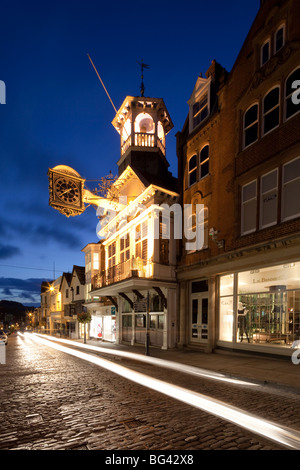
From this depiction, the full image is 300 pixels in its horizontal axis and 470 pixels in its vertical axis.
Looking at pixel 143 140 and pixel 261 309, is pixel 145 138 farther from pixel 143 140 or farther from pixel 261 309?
pixel 261 309

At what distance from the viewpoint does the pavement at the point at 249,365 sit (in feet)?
27.6

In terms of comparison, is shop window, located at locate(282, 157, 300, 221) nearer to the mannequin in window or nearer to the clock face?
the mannequin in window

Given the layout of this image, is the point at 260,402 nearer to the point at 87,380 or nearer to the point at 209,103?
the point at 87,380

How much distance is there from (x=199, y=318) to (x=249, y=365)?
17.6ft

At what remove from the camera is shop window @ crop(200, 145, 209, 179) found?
16172 mm

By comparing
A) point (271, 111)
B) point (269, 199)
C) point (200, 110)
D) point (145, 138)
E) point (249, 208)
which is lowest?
point (249, 208)

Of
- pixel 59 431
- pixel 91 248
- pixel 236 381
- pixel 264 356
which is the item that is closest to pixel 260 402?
pixel 236 381

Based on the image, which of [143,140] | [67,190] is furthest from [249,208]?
[143,140]

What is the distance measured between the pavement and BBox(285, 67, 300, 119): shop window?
884 cm

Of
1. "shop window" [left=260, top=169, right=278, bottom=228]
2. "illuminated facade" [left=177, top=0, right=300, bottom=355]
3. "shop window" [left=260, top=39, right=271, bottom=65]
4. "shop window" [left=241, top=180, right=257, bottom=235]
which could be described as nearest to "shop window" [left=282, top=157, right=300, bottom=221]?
"illuminated facade" [left=177, top=0, right=300, bottom=355]

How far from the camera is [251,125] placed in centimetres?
1338

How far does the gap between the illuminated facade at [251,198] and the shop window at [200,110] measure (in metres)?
0.12

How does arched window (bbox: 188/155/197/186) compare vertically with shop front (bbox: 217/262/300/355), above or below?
above

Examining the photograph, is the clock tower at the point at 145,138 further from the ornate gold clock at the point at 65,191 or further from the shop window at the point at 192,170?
the ornate gold clock at the point at 65,191
